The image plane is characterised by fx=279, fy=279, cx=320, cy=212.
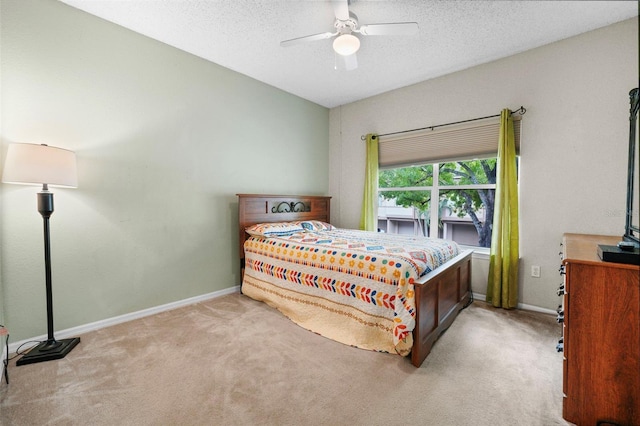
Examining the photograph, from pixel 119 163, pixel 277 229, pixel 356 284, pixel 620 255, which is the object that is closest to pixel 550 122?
pixel 620 255

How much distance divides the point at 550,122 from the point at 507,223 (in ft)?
3.33

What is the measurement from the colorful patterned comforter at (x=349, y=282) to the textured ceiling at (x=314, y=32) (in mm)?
1662

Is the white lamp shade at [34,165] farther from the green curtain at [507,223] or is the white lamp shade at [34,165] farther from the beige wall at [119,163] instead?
the green curtain at [507,223]

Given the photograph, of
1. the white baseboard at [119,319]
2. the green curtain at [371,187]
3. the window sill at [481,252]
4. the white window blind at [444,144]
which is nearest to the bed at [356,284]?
the window sill at [481,252]

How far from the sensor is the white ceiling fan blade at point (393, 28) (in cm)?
206

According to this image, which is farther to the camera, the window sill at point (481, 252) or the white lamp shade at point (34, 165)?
the window sill at point (481, 252)

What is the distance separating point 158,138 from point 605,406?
12.1ft

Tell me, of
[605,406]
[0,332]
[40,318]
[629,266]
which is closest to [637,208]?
[629,266]

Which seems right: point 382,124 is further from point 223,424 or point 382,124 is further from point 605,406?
point 223,424

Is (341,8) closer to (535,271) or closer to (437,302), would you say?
(437,302)

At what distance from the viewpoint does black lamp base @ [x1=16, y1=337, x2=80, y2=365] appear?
1882 millimetres

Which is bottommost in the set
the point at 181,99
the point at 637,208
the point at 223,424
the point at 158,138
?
the point at 223,424

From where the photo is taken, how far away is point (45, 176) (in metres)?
1.85

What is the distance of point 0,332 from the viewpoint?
1576 millimetres
